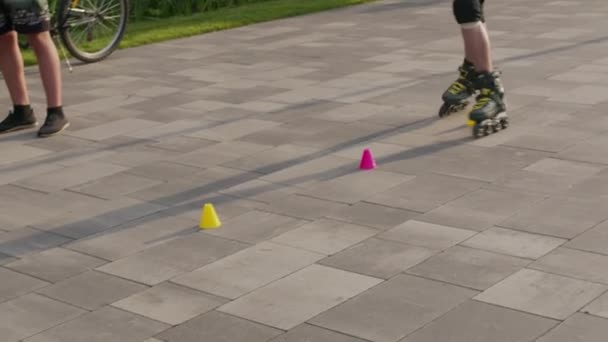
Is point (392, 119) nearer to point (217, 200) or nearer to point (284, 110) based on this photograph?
point (284, 110)

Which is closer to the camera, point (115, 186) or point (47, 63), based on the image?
point (115, 186)

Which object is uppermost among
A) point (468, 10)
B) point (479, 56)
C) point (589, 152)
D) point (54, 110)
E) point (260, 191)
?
point (468, 10)

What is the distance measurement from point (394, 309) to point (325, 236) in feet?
3.41

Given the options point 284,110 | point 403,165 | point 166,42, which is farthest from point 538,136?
point 166,42

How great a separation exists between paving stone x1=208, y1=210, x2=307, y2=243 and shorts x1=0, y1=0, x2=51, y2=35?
2.81 meters

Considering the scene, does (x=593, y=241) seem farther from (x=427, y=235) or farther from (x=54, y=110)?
(x=54, y=110)

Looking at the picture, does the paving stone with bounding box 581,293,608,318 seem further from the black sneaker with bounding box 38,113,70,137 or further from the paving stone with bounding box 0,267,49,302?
the black sneaker with bounding box 38,113,70,137

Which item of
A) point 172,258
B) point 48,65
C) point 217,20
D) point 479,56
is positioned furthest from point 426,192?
point 217,20

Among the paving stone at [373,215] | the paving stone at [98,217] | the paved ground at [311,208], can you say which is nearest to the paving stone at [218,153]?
the paved ground at [311,208]

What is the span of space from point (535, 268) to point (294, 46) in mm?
6579

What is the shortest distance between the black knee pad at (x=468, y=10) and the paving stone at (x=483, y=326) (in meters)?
3.55

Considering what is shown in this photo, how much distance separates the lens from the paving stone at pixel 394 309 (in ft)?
15.4

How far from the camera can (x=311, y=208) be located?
249 inches

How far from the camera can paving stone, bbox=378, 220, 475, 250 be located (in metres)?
5.68
